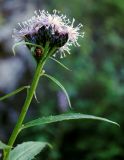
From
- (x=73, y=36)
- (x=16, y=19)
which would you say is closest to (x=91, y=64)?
(x=16, y=19)

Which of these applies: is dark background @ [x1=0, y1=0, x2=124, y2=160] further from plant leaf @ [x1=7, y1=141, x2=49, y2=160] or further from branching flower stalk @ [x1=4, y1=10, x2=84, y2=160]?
branching flower stalk @ [x1=4, y1=10, x2=84, y2=160]

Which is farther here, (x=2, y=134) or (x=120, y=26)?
(x=120, y=26)

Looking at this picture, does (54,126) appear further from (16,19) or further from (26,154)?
(26,154)

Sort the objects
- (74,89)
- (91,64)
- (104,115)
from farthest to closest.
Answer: (91,64) → (74,89) → (104,115)

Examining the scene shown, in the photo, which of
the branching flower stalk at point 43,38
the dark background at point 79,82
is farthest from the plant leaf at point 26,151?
the dark background at point 79,82

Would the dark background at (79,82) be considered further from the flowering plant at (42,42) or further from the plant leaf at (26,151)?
the flowering plant at (42,42)

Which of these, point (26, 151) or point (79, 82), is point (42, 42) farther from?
point (79, 82)

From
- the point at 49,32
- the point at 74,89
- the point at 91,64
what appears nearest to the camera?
the point at 49,32

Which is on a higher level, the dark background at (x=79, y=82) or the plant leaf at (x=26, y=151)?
the plant leaf at (x=26, y=151)
